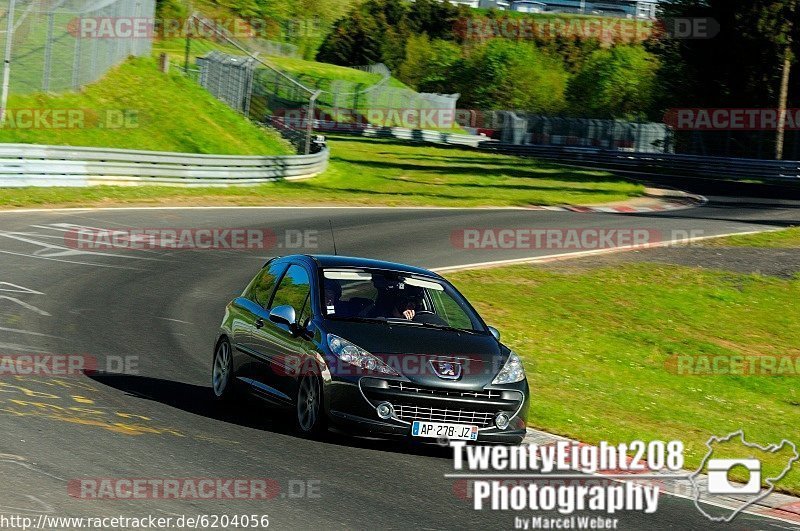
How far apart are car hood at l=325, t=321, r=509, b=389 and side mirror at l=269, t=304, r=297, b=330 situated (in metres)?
0.34

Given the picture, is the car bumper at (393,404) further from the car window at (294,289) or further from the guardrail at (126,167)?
the guardrail at (126,167)

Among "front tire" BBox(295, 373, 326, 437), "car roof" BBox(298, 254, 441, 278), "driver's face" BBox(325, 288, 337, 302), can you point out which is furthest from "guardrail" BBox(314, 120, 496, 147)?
"front tire" BBox(295, 373, 326, 437)

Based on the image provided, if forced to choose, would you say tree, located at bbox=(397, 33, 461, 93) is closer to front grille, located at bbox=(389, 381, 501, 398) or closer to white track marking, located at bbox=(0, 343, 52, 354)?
white track marking, located at bbox=(0, 343, 52, 354)

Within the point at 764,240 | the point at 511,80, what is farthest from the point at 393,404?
the point at 511,80

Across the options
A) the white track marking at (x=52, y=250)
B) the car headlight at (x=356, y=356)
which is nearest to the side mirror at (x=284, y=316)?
the car headlight at (x=356, y=356)

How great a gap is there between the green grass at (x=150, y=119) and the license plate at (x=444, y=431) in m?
25.6

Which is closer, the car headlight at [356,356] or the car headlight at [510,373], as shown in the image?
the car headlight at [356,356]

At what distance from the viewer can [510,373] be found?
979cm

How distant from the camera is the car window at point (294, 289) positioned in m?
10.6

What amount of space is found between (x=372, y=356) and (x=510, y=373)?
119 cm

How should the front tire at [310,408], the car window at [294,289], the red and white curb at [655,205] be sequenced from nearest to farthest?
the front tire at [310,408] → the car window at [294,289] → the red and white curb at [655,205]

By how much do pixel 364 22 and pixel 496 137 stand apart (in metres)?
39.2

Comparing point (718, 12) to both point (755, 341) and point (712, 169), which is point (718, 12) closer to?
point (712, 169)

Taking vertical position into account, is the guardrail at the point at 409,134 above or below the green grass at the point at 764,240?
above
